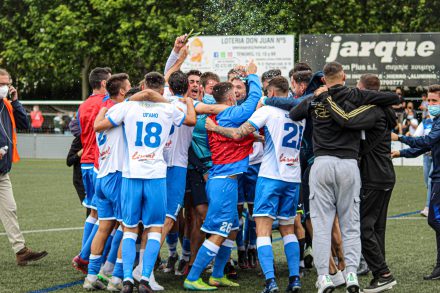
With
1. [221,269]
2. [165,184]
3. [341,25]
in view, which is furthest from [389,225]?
[341,25]

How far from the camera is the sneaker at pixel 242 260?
10.2 metres

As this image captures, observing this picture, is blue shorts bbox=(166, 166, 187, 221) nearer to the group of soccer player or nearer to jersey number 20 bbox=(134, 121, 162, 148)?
the group of soccer player

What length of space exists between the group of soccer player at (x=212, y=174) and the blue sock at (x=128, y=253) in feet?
0.04

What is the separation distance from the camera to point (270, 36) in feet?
109

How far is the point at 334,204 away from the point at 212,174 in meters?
1.51

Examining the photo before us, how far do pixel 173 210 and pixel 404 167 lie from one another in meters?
21.9

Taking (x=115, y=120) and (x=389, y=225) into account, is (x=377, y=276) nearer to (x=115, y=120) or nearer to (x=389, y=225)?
(x=115, y=120)

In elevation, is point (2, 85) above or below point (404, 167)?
above

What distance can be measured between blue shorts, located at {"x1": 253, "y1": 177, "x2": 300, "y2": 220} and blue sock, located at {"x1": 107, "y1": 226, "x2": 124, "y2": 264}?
153 cm

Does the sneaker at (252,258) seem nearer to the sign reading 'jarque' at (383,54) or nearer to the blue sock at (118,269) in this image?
the blue sock at (118,269)

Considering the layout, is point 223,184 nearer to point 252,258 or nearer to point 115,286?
point 115,286

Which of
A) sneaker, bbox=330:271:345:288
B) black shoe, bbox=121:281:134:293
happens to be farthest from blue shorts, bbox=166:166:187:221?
sneaker, bbox=330:271:345:288

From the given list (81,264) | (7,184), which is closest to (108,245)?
(81,264)

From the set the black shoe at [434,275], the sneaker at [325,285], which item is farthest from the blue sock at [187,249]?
the black shoe at [434,275]
